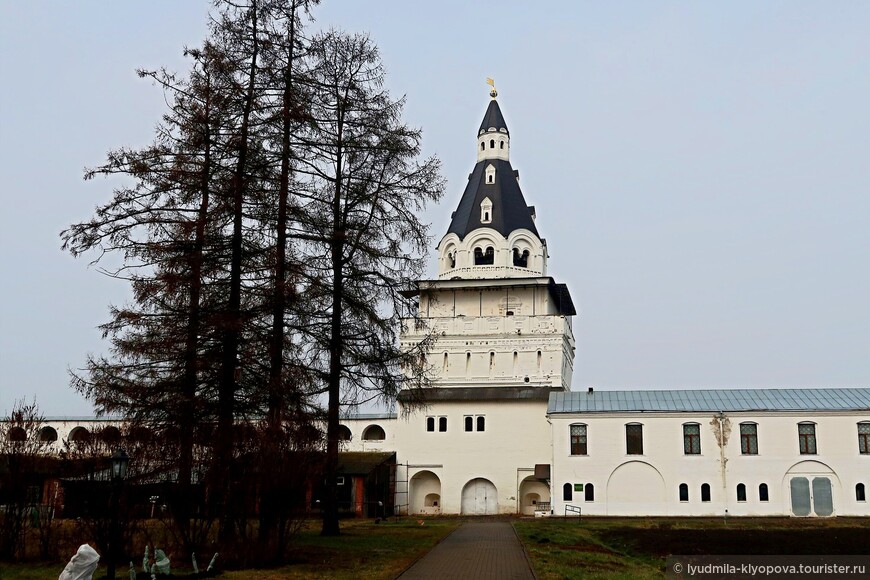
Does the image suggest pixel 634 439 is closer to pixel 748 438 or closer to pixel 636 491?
pixel 636 491

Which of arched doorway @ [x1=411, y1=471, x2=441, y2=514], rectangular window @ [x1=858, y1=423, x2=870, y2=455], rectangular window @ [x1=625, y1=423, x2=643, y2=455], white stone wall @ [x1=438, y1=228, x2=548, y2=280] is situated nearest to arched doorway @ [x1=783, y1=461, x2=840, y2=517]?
rectangular window @ [x1=858, y1=423, x2=870, y2=455]

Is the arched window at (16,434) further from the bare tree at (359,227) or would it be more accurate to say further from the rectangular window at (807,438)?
the rectangular window at (807,438)

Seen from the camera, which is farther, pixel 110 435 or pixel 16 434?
pixel 16 434

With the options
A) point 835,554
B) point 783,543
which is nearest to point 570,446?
point 783,543

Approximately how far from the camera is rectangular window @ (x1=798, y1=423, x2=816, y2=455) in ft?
134

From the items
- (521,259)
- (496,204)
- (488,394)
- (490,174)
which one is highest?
(490,174)

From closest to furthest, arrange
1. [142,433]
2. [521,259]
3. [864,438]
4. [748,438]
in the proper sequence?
1. [142,433]
2. [864,438]
3. [748,438]
4. [521,259]

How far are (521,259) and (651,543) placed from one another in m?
27.3

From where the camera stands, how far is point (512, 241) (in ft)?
167

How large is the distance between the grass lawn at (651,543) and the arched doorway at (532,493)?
11984mm

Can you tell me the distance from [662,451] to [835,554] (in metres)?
20.7

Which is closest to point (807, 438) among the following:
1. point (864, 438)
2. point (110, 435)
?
point (864, 438)

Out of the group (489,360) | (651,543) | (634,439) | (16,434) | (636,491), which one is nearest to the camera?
(16,434)

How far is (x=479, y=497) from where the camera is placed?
47344 millimetres
